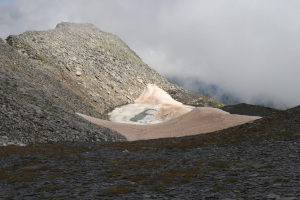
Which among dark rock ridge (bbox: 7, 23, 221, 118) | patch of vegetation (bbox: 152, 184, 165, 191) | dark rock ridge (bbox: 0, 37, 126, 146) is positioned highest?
dark rock ridge (bbox: 7, 23, 221, 118)

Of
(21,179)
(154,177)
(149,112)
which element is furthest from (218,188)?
(149,112)

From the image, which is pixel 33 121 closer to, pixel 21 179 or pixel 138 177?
pixel 21 179

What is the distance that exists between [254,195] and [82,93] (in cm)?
9124

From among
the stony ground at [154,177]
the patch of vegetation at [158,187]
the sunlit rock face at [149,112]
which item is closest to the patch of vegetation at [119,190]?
the stony ground at [154,177]

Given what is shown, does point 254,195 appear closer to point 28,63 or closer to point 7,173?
point 7,173

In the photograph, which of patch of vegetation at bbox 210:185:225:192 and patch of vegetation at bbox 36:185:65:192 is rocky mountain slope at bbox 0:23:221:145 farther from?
patch of vegetation at bbox 210:185:225:192

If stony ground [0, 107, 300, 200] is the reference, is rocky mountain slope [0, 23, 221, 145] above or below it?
above

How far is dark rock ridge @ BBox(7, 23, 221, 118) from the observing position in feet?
298

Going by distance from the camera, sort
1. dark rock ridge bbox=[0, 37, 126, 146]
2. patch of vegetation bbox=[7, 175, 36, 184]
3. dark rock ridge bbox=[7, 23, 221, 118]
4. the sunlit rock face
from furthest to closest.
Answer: the sunlit rock face < dark rock ridge bbox=[7, 23, 221, 118] < dark rock ridge bbox=[0, 37, 126, 146] < patch of vegetation bbox=[7, 175, 36, 184]

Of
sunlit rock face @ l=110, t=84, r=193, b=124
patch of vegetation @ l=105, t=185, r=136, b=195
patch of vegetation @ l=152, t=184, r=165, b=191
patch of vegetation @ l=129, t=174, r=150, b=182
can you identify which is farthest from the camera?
sunlit rock face @ l=110, t=84, r=193, b=124

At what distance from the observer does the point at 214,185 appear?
13.2m

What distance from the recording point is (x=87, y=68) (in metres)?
117

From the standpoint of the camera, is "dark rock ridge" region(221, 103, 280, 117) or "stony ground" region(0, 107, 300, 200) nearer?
"stony ground" region(0, 107, 300, 200)

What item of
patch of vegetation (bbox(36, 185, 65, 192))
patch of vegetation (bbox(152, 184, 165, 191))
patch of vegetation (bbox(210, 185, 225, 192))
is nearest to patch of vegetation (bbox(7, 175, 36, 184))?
patch of vegetation (bbox(36, 185, 65, 192))
